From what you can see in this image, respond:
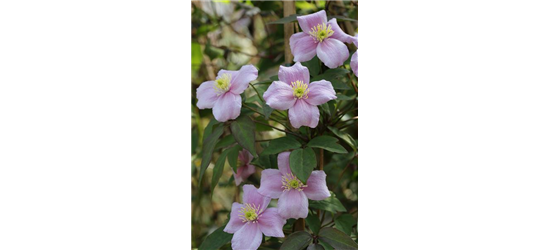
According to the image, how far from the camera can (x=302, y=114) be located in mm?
799

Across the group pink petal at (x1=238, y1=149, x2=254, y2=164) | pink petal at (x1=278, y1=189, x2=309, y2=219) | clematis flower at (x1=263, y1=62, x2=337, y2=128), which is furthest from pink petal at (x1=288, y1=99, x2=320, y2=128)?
pink petal at (x1=238, y1=149, x2=254, y2=164)

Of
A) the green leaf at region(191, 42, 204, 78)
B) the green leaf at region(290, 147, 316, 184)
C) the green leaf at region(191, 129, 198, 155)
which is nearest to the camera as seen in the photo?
the green leaf at region(290, 147, 316, 184)

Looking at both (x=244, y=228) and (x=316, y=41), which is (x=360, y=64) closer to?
(x=316, y=41)

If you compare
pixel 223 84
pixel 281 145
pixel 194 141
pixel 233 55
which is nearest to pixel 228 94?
pixel 223 84

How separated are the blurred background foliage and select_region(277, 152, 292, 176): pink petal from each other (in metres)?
0.27

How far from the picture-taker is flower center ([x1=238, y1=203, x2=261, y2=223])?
84cm

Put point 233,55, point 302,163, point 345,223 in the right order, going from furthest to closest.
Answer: point 233,55, point 345,223, point 302,163

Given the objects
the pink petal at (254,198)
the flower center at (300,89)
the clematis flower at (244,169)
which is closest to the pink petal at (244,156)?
the clematis flower at (244,169)

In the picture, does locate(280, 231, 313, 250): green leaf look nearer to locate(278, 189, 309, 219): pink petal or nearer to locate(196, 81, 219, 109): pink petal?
locate(278, 189, 309, 219): pink petal

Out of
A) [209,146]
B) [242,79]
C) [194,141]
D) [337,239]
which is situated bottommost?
[194,141]

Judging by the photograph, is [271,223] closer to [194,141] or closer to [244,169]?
[244,169]

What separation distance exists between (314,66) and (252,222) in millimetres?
283

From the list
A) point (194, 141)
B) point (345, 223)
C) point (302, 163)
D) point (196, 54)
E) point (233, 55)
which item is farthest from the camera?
point (233, 55)

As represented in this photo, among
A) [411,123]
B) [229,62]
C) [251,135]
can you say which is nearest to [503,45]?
[411,123]
